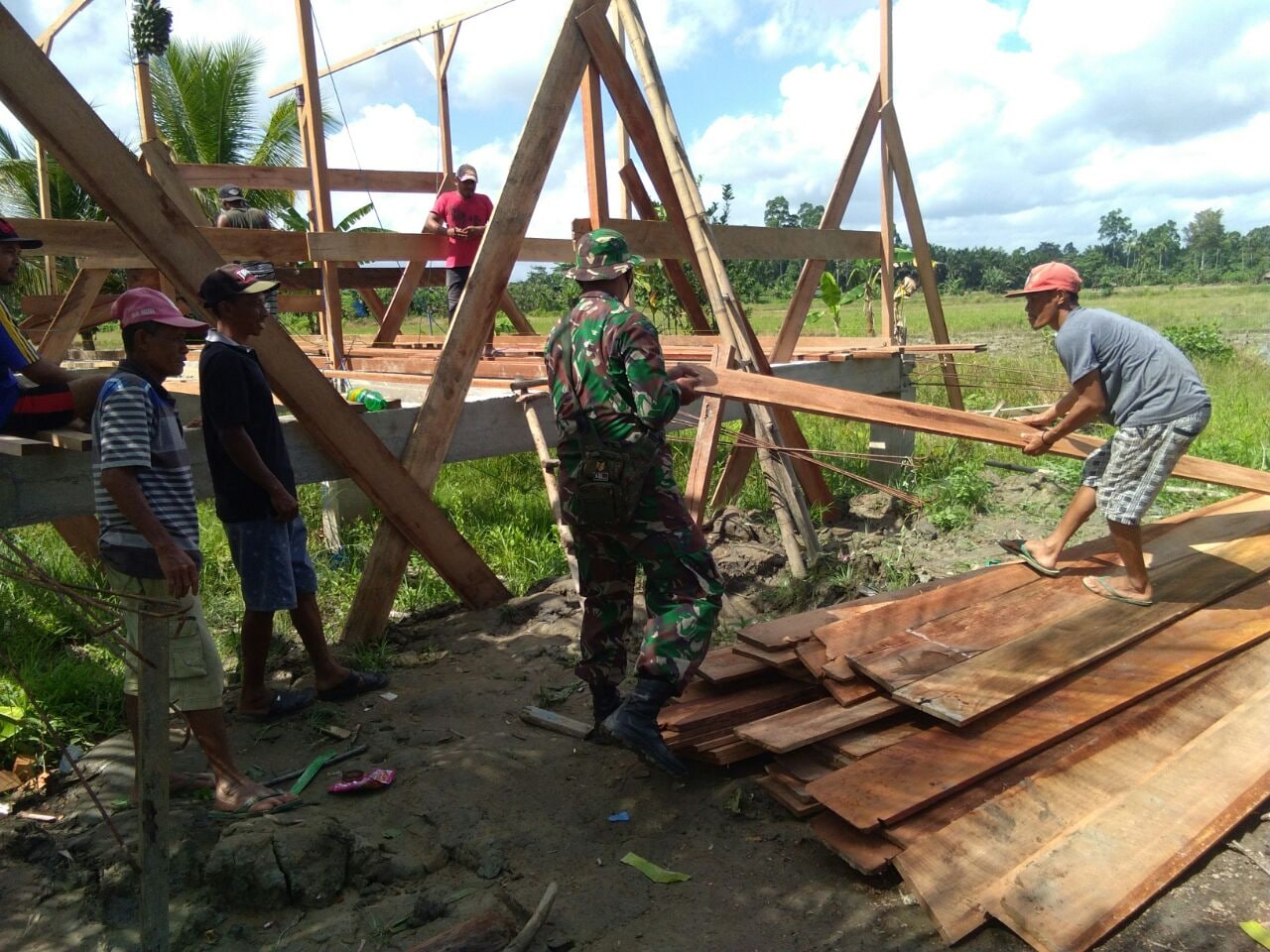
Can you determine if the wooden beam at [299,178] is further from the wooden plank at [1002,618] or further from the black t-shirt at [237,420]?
the wooden plank at [1002,618]

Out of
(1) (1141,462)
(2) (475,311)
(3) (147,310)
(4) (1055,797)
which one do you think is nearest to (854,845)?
(4) (1055,797)

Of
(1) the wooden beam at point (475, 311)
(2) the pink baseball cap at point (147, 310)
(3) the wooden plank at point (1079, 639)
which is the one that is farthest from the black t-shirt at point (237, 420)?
(3) the wooden plank at point (1079, 639)

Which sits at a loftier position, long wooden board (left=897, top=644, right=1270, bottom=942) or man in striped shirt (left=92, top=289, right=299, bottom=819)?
man in striped shirt (left=92, top=289, right=299, bottom=819)

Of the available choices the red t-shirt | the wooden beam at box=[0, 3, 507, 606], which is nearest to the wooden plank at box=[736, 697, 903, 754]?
the wooden beam at box=[0, 3, 507, 606]

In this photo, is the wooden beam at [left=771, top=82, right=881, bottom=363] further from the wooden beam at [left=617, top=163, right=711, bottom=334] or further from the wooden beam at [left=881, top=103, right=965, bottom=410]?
the wooden beam at [left=617, top=163, right=711, bottom=334]

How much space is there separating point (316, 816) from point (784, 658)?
69.9 inches

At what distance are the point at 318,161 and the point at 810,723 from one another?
232 inches

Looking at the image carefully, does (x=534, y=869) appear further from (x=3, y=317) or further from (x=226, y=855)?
(x=3, y=317)

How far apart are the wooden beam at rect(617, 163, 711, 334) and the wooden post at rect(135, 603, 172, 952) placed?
4027 millimetres

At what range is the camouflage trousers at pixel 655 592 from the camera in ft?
11.1

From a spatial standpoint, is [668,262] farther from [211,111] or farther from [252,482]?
[211,111]

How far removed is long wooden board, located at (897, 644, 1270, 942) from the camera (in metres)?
2.54

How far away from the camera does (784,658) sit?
361 centimetres

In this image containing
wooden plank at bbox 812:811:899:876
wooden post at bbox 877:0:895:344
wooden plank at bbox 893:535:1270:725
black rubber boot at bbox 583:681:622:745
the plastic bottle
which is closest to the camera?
wooden plank at bbox 812:811:899:876
